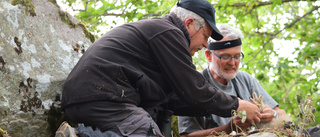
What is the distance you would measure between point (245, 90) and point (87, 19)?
3.20 metres

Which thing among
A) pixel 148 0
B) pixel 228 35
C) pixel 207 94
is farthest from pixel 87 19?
pixel 207 94

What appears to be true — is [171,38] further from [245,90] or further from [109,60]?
[245,90]

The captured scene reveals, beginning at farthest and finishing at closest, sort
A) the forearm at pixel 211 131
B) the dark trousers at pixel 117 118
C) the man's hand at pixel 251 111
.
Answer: the forearm at pixel 211 131 < the man's hand at pixel 251 111 < the dark trousers at pixel 117 118

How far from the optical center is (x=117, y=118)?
8.57 feet

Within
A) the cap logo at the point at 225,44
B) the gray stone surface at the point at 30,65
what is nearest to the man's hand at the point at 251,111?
the cap logo at the point at 225,44

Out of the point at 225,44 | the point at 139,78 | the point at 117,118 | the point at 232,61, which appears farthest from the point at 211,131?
the point at 117,118

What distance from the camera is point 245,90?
14.5 ft

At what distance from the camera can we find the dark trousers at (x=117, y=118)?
257 cm

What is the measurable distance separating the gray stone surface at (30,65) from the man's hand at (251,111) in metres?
1.76

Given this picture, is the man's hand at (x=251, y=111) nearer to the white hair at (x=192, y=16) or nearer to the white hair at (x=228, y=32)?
the white hair at (x=192, y=16)

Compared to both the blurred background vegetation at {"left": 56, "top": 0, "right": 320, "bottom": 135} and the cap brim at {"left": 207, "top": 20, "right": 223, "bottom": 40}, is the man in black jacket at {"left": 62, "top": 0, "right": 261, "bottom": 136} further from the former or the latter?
the blurred background vegetation at {"left": 56, "top": 0, "right": 320, "bottom": 135}

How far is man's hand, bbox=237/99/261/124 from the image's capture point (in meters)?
3.27

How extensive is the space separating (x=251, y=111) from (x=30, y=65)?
213 cm

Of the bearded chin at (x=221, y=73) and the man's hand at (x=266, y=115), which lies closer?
the man's hand at (x=266, y=115)
